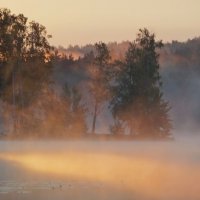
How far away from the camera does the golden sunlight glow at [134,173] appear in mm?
15787

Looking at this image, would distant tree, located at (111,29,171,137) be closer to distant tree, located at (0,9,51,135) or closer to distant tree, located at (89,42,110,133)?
distant tree, located at (89,42,110,133)

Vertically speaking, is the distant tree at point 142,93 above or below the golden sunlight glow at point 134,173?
above

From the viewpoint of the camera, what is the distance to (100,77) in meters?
69.4

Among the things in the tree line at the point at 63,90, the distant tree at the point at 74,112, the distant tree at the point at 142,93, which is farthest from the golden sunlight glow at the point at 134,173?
the distant tree at the point at 142,93

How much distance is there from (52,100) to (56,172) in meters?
46.4

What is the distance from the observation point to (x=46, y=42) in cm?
6084

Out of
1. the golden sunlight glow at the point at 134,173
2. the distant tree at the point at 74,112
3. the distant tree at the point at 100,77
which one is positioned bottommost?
the golden sunlight glow at the point at 134,173

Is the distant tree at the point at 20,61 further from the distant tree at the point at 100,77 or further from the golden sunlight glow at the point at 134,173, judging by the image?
the golden sunlight glow at the point at 134,173

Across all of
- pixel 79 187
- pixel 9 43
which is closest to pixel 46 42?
pixel 9 43

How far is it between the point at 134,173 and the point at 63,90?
47609 mm

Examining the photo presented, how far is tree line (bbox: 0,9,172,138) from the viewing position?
→ 59344mm

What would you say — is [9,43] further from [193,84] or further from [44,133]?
[193,84]

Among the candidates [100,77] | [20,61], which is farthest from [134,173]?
[100,77]

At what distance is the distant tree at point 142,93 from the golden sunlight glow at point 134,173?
135ft
